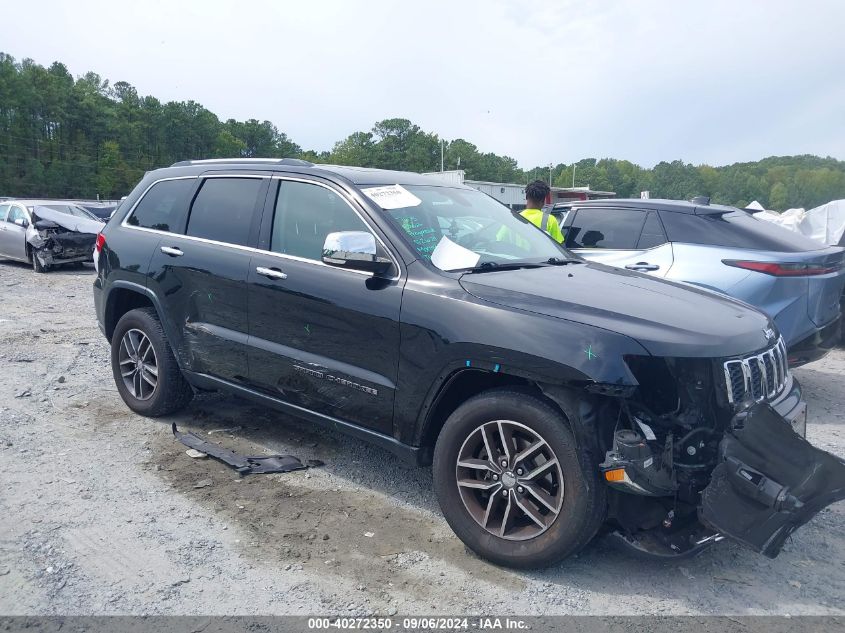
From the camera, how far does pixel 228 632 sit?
8.95 feet

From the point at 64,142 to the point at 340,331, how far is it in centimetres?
8899

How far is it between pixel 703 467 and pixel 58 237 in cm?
1590

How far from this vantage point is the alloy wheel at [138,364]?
5.16 m

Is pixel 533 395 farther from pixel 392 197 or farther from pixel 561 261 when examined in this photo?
pixel 392 197

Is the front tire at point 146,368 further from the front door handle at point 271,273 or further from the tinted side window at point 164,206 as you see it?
the front door handle at point 271,273

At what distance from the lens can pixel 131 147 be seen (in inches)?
3354

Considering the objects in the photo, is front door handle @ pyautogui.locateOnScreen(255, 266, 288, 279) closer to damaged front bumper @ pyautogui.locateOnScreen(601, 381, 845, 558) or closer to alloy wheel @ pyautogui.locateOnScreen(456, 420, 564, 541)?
alloy wheel @ pyautogui.locateOnScreen(456, 420, 564, 541)

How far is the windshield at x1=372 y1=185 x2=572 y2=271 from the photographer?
3779 mm

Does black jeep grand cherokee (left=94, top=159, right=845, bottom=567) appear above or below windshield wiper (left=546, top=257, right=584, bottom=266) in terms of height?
below

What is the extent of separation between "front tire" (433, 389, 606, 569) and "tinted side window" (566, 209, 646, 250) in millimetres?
3978

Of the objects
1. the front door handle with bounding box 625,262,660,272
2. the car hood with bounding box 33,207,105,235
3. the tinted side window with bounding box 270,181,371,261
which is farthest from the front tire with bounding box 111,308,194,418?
the car hood with bounding box 33,207,105,235

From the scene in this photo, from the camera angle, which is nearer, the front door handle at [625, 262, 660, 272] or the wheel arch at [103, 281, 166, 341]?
the wheel arch at [103, 281, 166, 341]

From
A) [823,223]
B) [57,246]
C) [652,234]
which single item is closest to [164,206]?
[652,234]

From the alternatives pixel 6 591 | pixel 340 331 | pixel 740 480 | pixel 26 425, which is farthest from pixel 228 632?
pixel 26 425
